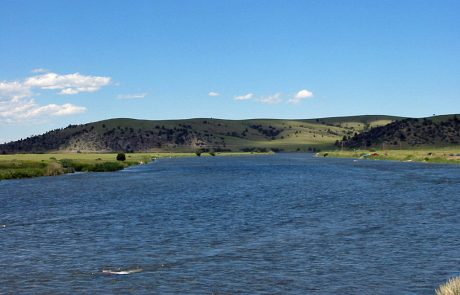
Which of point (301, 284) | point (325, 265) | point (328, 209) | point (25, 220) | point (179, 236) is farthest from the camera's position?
point (328, 209)

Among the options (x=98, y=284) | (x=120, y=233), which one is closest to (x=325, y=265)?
(x=98, y=284)

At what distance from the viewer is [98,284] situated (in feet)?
85.1

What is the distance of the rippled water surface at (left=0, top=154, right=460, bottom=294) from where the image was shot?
2609 centimetres

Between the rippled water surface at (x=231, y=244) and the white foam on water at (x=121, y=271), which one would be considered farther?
the white foam on water at (x=121, y=271)

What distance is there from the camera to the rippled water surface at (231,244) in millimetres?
26094

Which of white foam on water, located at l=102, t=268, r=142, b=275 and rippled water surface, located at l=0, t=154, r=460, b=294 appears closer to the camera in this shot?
rippled water surface, located at l=0, t=154, r=460, b=294

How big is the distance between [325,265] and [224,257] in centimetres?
535

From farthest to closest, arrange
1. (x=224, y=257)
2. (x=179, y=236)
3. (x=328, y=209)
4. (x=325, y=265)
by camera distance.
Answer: (x=328, y=209)
(x=179, y=236)
(x=224, y=257)
(x=325, y=265)

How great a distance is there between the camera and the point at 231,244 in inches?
1406

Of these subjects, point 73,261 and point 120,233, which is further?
point 120,233

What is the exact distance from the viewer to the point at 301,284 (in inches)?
1010

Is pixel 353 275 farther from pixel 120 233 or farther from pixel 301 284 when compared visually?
pixel 120 233

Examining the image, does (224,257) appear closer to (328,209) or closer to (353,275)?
(353,275)

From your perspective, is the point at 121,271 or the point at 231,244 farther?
the point at 231,244
